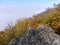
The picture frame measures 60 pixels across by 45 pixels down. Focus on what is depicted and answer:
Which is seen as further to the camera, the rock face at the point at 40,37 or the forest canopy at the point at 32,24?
the forest canopy at the point at 32,24

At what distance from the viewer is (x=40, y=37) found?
1716 cm

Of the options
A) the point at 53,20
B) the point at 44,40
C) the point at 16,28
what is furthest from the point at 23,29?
the point at 44,40

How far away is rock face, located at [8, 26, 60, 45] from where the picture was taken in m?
16.7

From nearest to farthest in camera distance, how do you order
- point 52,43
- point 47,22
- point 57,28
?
1. point 52,43
2. point 57,28
3. point 47,22

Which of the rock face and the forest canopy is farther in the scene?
the forest canopy

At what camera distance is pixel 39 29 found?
17438 mm

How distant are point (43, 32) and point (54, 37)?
88cm

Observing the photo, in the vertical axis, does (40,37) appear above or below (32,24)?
below

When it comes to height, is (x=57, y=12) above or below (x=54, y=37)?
above

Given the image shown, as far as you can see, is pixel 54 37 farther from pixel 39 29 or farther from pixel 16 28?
pixel 16 28

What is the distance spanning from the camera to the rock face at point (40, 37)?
16.7 meters

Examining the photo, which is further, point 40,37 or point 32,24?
point 32,24

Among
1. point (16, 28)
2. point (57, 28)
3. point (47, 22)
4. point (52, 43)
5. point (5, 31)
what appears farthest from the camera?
point (5, 31)

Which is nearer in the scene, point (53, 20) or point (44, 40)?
point (44, 40)
